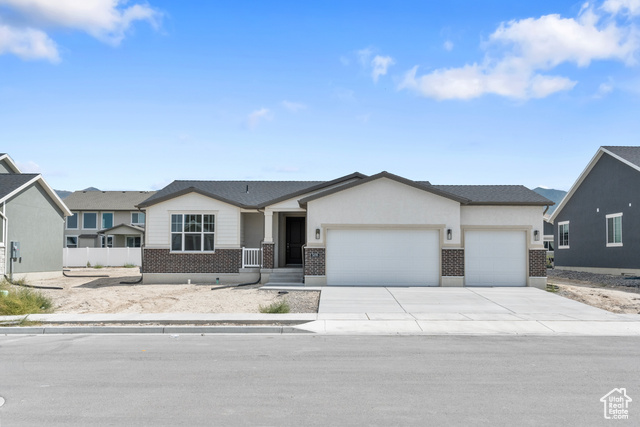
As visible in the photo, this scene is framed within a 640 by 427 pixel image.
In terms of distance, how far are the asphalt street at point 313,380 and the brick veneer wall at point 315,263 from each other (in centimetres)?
992

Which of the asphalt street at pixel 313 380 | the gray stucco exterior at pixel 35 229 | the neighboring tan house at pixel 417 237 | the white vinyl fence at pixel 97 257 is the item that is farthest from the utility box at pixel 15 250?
the asphalt street at pixel 313 380

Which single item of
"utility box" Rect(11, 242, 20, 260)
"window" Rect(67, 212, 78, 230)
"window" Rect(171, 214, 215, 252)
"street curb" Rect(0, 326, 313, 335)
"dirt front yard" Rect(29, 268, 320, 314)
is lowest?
"street curb" Rect(0, 326, 313, 335)

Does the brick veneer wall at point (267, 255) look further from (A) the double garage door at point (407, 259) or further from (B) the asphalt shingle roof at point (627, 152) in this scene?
(B) the asphalt shingle roof at point (627, 152)

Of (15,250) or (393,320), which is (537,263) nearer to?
(393,320)

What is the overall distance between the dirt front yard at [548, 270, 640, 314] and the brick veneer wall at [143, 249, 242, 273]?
13.0 metres

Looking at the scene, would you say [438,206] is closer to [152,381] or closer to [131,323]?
[131,323]

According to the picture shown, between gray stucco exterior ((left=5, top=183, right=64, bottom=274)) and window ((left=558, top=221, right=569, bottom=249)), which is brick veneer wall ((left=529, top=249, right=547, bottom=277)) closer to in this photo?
window ((left=558, top=221, right=569, bottom=249))

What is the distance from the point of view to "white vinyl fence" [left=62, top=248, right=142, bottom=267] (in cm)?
3872

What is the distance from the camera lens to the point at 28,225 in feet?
90.0

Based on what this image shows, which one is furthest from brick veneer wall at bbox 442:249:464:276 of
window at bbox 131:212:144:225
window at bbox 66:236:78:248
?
window at bbox 66:236:78:248

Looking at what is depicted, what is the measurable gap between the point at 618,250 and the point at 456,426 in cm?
2654

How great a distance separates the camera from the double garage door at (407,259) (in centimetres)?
2225

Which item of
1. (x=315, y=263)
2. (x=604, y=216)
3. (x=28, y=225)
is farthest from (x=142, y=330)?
(x=604, y=216)

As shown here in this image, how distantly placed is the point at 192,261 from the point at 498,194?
13110mm
